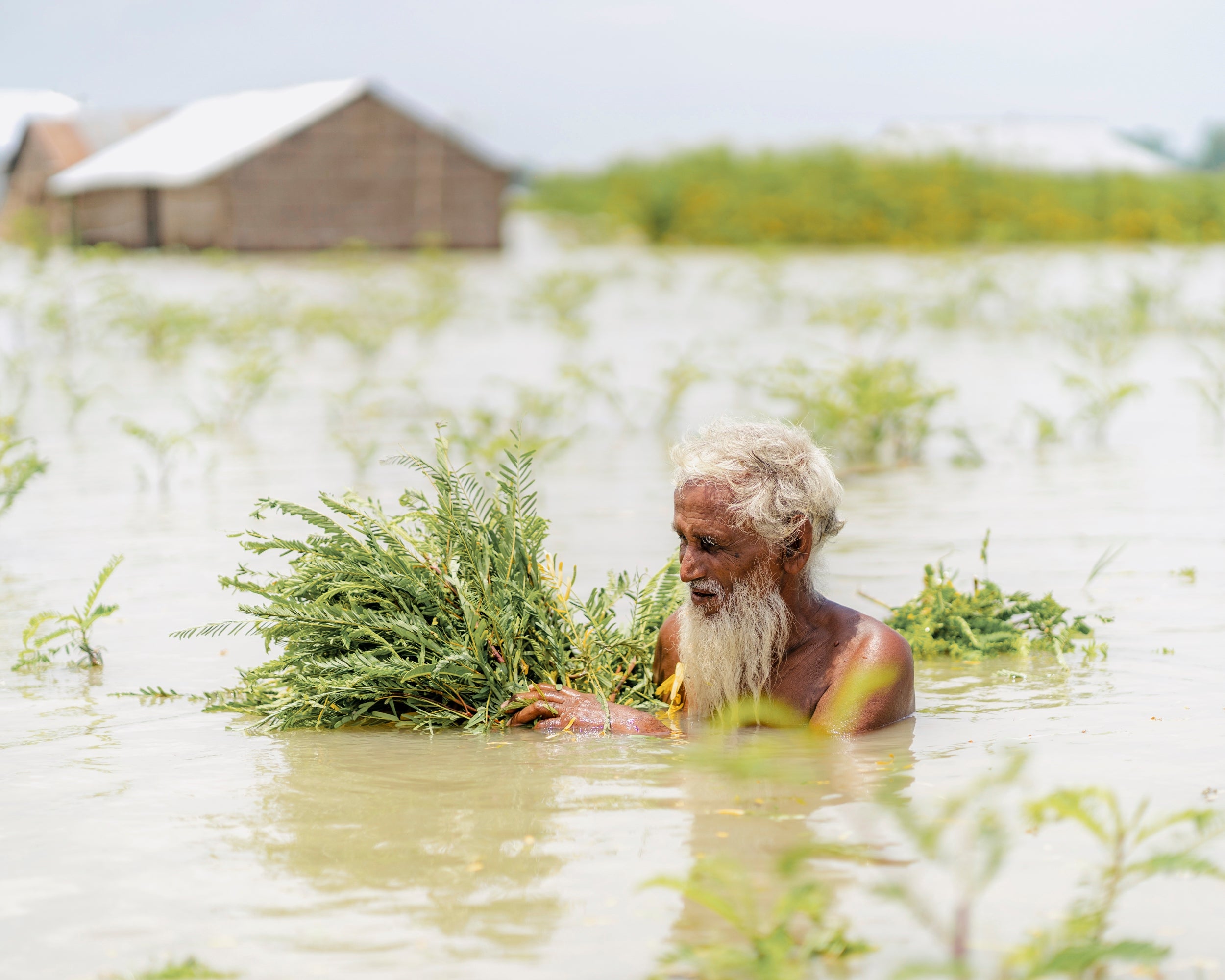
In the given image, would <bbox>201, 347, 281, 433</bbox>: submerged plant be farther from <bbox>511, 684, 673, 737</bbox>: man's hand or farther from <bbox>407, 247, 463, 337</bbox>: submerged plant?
<bbox>511, 684, 673, 737</bbox>: man's hand

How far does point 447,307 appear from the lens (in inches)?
750

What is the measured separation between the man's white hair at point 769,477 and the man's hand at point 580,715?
2.15 ft

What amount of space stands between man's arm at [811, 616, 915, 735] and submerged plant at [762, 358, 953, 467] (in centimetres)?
518

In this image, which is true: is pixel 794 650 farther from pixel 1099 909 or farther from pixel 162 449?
pixel 162 449

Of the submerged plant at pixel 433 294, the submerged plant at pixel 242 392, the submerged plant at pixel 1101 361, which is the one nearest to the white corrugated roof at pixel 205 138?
the submerged plant at pixel 433 294

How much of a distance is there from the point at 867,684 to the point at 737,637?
13.8 inches

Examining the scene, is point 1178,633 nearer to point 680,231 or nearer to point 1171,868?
point 1171,868

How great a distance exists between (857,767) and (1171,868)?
144 cm

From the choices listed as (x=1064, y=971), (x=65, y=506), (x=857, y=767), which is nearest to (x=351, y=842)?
(x=857, y=767)

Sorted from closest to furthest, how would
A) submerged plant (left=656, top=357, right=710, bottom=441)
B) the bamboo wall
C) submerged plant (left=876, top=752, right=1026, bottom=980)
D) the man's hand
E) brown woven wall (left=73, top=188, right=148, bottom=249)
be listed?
submerged plant (left=876, top=752, right=1026, bottom=980)
the man's hand
submerged plant (left=656, top=357, right=710, bottom=441)
brown woven wall (left=73, top=188, right=148, bottom=249)
the bamboo wall

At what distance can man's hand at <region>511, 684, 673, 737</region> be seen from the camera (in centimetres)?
418

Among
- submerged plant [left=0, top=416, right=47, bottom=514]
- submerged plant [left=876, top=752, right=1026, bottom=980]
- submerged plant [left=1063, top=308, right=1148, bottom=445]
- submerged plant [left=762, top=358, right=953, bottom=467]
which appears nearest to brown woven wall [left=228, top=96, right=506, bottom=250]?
submerged plant [left=1063, top=308, right=1148, bottom=445]

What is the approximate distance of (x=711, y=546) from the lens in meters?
3.95

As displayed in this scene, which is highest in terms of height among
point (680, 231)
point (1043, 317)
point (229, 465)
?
point (680, 231)
